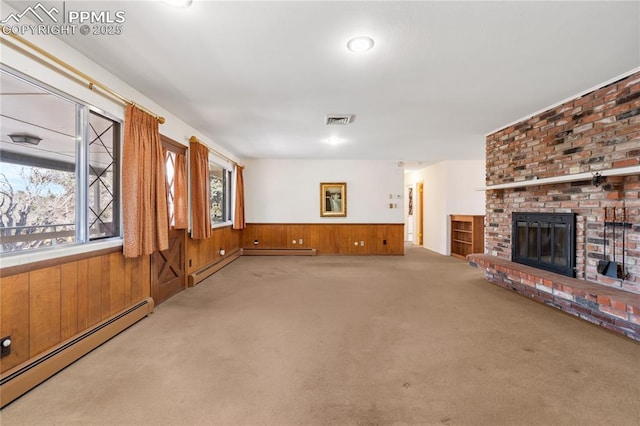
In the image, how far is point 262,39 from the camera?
2.04 meters

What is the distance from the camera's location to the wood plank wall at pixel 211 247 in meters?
4.34

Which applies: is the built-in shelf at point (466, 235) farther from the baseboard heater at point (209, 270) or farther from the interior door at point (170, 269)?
the interior door at point (170, 269)

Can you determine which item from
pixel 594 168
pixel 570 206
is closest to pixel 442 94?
pixel 594 168

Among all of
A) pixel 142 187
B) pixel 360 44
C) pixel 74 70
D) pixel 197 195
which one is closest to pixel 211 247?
pixel 197 195

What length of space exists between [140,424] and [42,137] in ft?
12.8

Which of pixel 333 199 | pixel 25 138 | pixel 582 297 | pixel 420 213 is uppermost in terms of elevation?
pixel 25 138

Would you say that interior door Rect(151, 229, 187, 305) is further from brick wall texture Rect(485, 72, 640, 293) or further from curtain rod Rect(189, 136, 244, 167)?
brick wall texture Rect(485, 72, 640, 293)

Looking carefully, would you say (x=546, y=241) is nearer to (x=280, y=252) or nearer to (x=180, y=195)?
(x=180, y=195)

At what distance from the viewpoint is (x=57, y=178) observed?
251 cm

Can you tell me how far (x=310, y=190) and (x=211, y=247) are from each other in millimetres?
2927

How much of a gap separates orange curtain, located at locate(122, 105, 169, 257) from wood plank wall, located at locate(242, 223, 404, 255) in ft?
13.0

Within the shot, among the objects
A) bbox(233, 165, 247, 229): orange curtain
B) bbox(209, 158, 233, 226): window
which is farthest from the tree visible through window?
bbox(233, 165, 247, 229): orange curtain

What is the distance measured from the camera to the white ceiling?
69.5 inches

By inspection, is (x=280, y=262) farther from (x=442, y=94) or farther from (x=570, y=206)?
(x=570, y=206)
